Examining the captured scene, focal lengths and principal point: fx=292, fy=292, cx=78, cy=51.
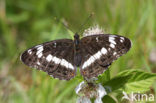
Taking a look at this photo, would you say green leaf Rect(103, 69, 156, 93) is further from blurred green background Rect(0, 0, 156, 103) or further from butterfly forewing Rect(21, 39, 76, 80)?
blurred green background Rect(0, 0, 156, 103)

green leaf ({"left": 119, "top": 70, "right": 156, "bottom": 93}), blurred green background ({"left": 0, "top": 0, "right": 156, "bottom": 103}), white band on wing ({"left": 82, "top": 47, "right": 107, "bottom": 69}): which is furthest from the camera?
blurred green background ({"left": 0, "top": 0, "right": 156, "bottom": 103})

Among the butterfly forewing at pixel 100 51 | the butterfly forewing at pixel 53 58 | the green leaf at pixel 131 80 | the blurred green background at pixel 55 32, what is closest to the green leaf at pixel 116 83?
the green leaf at pixel 131 80

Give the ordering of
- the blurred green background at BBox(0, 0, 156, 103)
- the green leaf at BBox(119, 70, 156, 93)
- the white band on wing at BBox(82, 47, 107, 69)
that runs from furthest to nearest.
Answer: the blurred green background at BBox(0, 0, 156, 103), the white band on wing at BBox(82, 47, 107, 69), the green leaf at BBox(119, 70, 156, 93)

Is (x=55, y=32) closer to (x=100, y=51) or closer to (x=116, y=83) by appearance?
(x=100, y=51)

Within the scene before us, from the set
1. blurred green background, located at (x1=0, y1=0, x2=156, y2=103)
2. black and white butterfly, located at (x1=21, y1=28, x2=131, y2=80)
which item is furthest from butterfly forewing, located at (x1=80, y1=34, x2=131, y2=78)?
blurred green background, located at (x1=0, y1=0, x2=156, y2=103)

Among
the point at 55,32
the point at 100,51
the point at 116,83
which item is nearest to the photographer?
the point at 116,83

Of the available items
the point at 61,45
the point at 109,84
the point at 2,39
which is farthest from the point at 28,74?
the point at 109,84

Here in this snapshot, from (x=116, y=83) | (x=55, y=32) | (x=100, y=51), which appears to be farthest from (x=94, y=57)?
(x=55, y=32)
